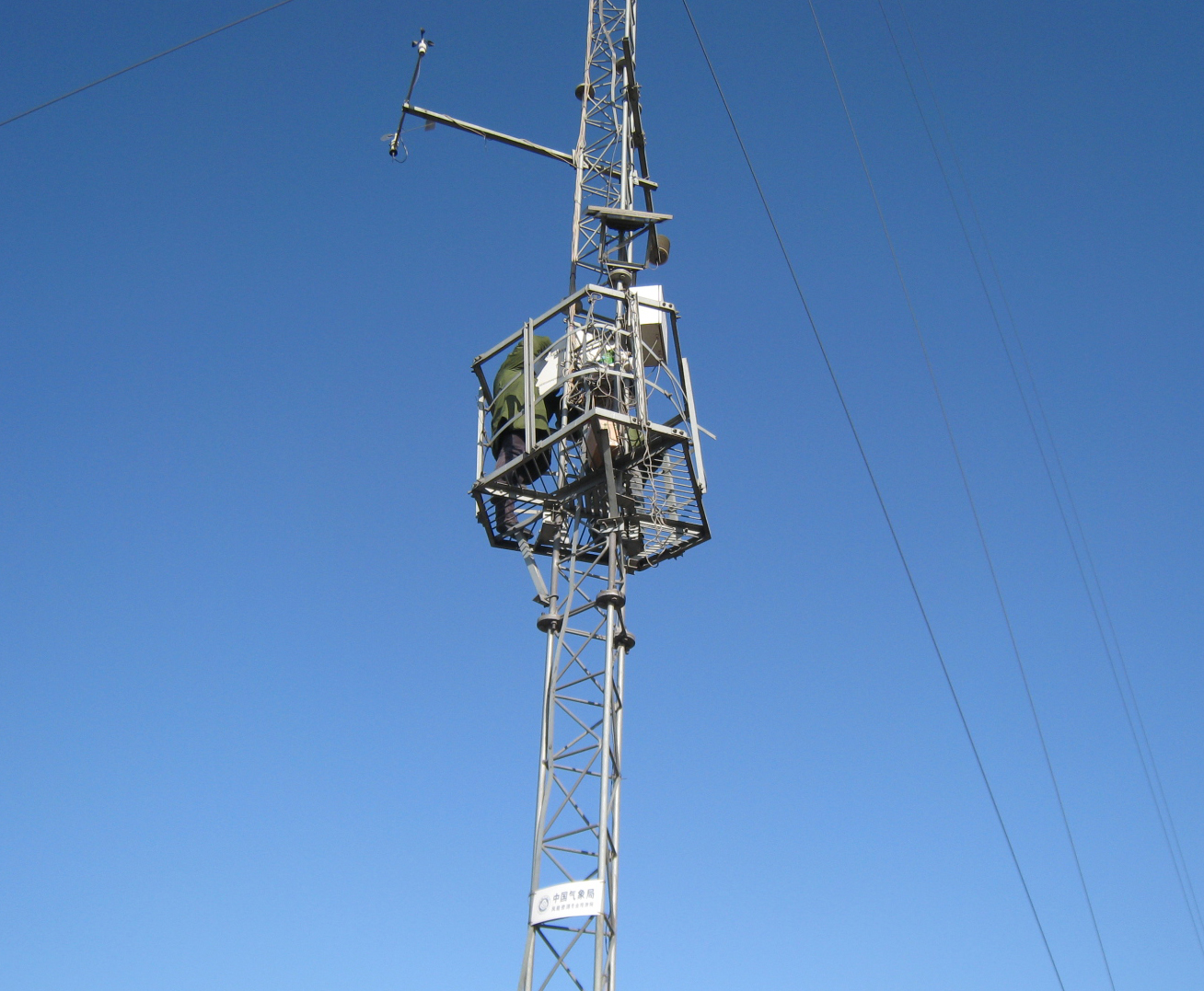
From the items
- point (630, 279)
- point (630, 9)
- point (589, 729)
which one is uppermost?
point (630, 9)

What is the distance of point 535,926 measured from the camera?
16016 mm

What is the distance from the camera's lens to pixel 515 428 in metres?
20.5

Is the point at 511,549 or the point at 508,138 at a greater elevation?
the point at 508,138

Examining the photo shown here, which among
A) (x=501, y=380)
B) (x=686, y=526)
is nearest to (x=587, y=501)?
(x=686, y=526)

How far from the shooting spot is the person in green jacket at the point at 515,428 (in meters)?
20.2

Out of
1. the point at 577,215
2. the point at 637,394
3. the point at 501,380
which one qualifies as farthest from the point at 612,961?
the point at 577,215

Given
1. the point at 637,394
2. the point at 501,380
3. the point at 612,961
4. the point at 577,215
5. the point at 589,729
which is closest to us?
the point at 612,961

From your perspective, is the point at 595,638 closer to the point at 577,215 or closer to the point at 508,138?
the point at 577,215

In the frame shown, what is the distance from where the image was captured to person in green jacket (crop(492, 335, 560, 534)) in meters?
20.2

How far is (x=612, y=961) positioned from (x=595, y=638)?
476 centimetres

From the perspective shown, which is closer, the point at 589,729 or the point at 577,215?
the point at 589,729

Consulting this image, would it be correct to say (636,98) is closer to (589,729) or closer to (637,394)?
(637,394)

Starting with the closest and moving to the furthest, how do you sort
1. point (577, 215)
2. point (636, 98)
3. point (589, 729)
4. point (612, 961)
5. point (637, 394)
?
point (612, 961) → point (589, 729) → point (637, 394) → point (577, 215) → point (636, 98)

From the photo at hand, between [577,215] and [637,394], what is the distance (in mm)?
5790
